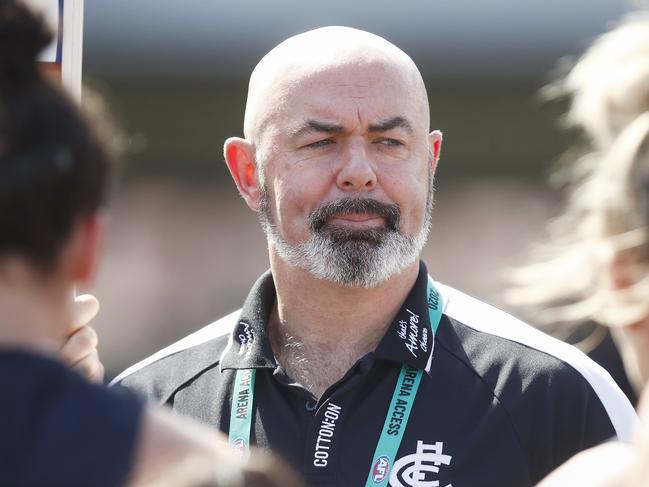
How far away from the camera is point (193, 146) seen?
12.5m

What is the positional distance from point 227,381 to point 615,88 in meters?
1.60

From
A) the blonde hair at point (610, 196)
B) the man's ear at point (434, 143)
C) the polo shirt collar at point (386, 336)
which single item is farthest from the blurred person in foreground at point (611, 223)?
the man's ear at point (434, 143)

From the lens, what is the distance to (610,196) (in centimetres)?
169

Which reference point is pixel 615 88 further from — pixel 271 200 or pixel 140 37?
pixel 140 37

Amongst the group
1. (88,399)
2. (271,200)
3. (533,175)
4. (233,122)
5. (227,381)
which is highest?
(233,122)

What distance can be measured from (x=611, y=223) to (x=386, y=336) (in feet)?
4.52

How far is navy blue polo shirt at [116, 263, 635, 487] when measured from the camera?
8.93 feet

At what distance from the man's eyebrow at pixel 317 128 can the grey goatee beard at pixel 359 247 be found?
0.20 m

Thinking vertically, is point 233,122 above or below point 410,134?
above

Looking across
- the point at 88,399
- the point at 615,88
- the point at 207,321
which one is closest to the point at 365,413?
the point at 615,88

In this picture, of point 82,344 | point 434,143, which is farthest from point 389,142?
point 82,344

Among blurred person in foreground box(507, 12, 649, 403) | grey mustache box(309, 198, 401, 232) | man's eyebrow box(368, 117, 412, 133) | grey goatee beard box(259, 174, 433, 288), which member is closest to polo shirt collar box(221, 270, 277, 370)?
grey goatee beard box(259, 174, 433, 288)

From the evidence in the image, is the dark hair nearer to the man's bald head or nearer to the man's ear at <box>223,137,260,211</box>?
the man's bald head

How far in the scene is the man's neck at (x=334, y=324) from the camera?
3096 millimetres
